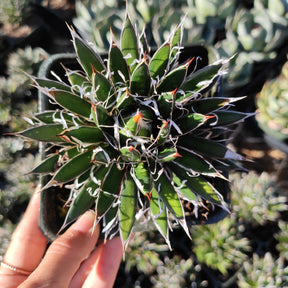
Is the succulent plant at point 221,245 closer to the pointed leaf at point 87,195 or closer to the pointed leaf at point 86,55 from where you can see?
the pointed leaf at point 87,195

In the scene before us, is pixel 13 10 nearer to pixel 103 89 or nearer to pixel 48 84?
pixel 48 84

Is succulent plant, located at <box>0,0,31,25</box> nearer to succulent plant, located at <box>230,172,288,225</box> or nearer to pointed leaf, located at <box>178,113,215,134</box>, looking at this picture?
pointed leaf, located at <box>178,113,215,134</box>

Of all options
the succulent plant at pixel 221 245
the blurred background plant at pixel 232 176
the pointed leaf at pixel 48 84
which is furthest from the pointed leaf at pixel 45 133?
the succulent plant at pixel 221 245

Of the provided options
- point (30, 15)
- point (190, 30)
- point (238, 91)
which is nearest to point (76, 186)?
point (190, 30)

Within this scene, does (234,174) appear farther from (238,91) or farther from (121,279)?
(121,279)

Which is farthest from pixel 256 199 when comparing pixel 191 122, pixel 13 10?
pixel 13 10
